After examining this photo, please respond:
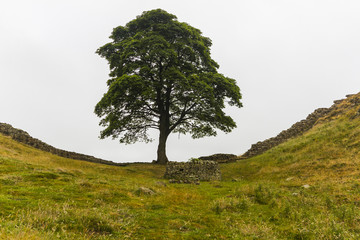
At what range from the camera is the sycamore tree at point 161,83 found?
2375 centimetres

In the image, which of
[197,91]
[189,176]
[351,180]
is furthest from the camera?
[197,91]

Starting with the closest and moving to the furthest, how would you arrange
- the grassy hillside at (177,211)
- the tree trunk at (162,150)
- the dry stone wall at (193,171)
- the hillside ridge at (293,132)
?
1. the grassy hillside at (177,211)
2. the dry stone wall at (193,171)
3. the tree trunk at (162,150)
4. the hillside ridge at (293,132)

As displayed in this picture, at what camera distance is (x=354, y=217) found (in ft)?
21.1

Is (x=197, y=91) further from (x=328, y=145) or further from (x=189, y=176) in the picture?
(x=328, y=145)

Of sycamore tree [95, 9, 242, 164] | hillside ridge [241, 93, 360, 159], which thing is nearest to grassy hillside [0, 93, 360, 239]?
sycamore tree [95, 9, 242, 164]

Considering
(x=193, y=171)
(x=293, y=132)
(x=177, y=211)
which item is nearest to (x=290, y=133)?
(x=293, y=132)

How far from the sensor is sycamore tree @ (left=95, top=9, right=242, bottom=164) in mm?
23750

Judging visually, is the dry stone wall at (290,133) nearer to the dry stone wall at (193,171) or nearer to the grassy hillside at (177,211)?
the dry stone wall at (193,171)

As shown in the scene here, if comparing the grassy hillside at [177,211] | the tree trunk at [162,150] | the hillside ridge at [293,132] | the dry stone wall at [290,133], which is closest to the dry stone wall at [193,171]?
the grassy hillside at [177,211]

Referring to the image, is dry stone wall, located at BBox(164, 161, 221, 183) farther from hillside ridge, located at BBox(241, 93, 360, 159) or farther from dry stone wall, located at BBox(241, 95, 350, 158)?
dry stone wall, located at BBox(241, 95, 350, 158)

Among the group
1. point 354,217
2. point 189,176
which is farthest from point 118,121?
point 354,217

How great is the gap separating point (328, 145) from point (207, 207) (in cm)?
1607

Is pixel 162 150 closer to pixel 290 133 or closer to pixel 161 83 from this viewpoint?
pixel 161 83

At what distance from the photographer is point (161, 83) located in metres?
25.5
